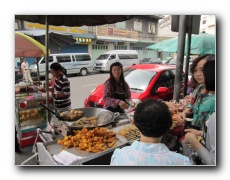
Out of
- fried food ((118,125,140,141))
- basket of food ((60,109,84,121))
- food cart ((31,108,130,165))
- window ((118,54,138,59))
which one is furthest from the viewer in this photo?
window ((118,54,138,59))

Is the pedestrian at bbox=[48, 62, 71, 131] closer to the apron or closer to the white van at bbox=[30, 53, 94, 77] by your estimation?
the apron

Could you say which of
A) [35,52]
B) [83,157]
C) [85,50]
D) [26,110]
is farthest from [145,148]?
[85,50]

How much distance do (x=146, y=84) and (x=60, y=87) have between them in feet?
4.81

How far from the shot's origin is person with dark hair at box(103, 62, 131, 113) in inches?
87.4

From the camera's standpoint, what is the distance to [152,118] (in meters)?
0.93

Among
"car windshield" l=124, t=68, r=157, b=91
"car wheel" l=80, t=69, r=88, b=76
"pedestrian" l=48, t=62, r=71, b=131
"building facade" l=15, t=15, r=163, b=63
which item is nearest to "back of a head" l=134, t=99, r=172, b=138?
"building facade" l=15, t=15, r=163, b=63

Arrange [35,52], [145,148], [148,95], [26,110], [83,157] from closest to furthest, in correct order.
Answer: [145,148]
[83,157]
[26,110]
[35,52]
[148,95]

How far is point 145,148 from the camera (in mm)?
946

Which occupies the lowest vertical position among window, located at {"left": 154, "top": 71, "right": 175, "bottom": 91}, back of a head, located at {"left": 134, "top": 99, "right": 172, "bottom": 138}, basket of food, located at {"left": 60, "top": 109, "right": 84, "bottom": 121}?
basket of food, located at {"left": 60, "top": 109, "right": 84, "bottom": 121}

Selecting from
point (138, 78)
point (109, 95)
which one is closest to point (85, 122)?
point (109, 95)

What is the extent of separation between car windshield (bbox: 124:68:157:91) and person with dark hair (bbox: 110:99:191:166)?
7.65ft

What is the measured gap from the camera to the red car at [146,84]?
3194 millimetres
